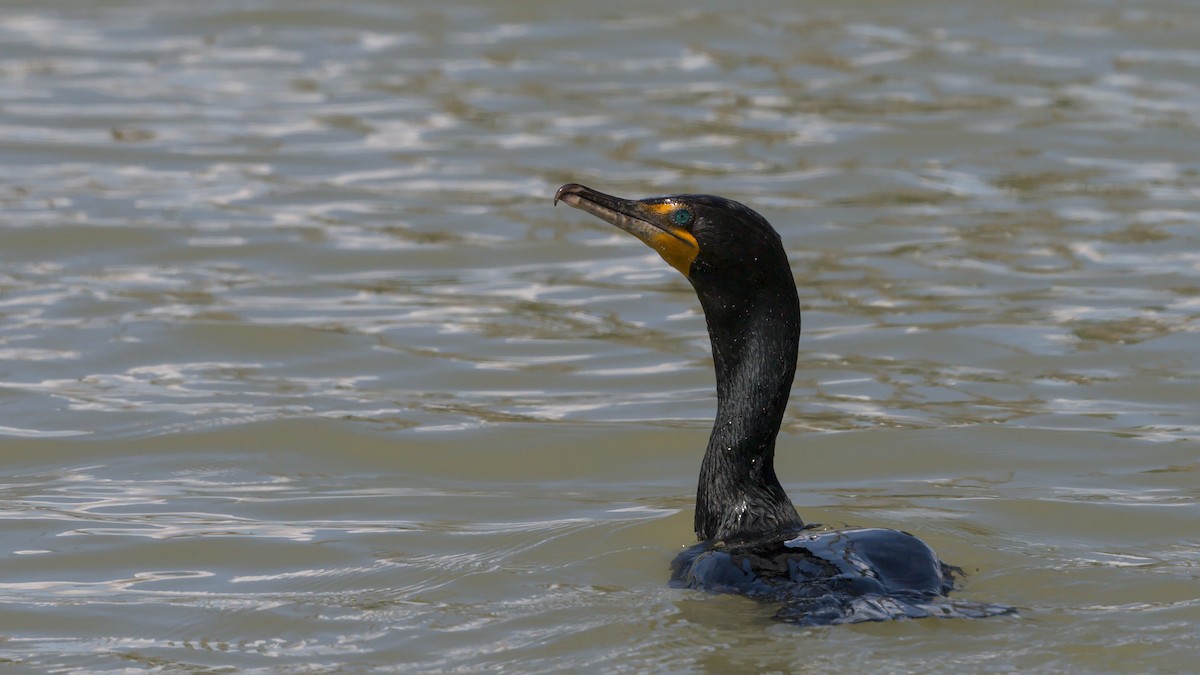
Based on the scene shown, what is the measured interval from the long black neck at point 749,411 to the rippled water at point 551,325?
290mm

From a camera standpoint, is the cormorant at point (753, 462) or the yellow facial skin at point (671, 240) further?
the yellow facial skin at point (671, 240)

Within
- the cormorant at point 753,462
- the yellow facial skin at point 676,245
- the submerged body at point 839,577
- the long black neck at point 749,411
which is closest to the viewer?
the submerged body at point 839,577

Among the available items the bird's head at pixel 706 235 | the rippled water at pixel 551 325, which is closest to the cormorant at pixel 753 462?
the bird's head at pixel 706 235

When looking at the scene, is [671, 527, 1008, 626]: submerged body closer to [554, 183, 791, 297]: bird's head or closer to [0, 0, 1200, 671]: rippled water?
[0, 0, 1200, 671]: rippled water

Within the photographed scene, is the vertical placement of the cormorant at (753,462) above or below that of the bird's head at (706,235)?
below

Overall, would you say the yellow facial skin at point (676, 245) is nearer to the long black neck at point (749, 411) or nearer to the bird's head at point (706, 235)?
the bird's head at point (706, 235)

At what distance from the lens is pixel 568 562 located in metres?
6.17

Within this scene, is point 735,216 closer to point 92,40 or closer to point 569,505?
point 569,505

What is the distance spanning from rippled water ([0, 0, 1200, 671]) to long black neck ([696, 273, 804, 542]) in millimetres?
290

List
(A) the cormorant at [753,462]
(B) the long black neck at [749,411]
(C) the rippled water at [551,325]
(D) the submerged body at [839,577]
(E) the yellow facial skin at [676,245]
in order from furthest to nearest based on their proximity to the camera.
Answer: (B) the long black neck at [749,411]
(E) the yellow facial skin at [676,245]
(C) the rippled water at [551,325]
(A) the cormorant at [753,462]
(D) the submerged body at [839,577]

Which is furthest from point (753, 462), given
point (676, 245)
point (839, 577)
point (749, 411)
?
point (839, 577)

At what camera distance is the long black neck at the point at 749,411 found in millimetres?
5973

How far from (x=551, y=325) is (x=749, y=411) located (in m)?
3.64

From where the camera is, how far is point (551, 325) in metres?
9.64
